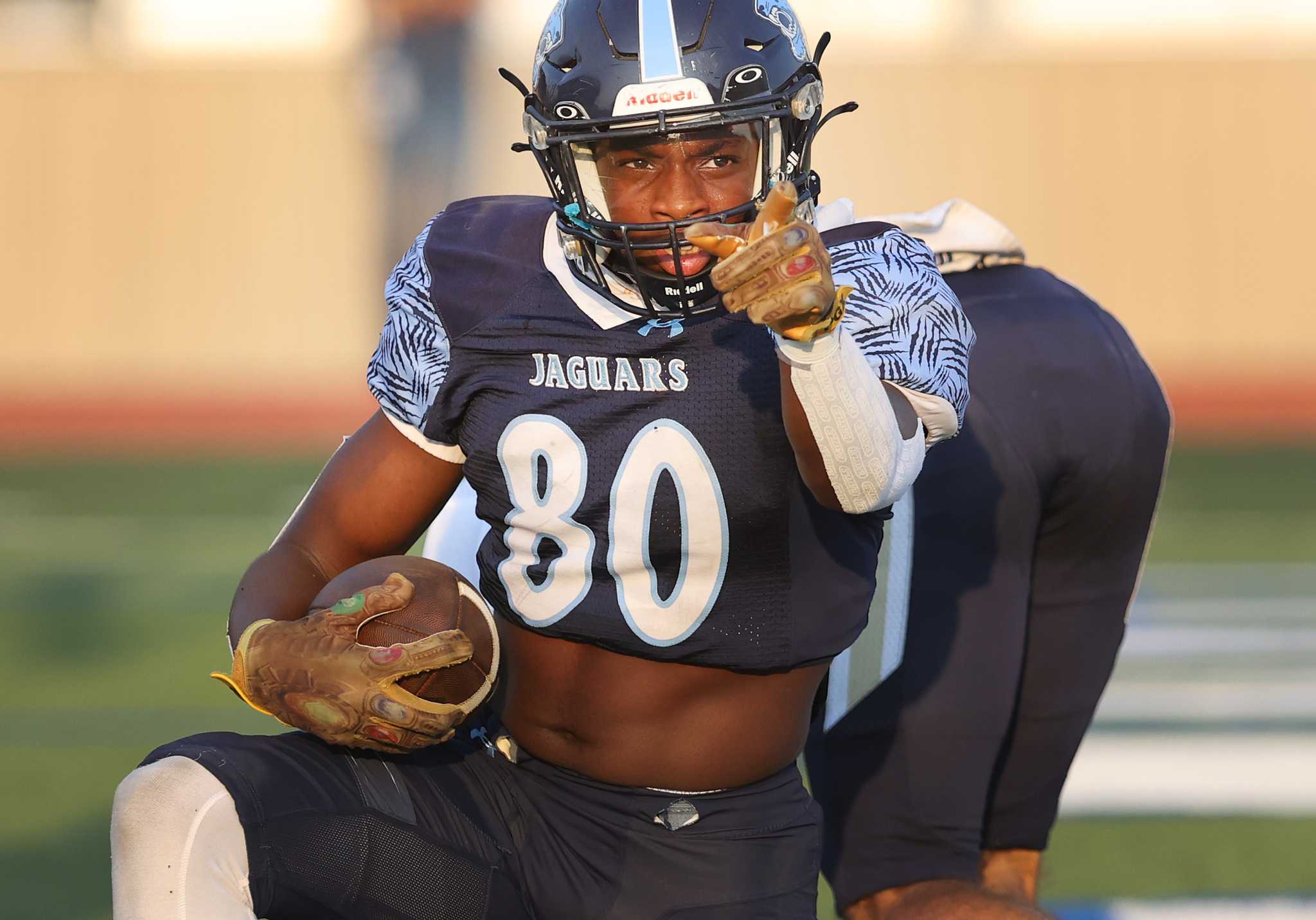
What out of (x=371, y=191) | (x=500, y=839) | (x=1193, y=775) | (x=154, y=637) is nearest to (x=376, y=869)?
(x=500, y=839)

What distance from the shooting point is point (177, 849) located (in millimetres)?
2035

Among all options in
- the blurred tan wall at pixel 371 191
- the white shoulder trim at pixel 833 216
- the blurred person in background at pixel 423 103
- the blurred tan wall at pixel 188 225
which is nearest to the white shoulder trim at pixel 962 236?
the white shoulder trim at pixel 833 216

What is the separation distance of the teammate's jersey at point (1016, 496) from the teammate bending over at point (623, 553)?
49 cm

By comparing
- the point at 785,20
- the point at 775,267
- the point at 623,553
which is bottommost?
the point at 623,553

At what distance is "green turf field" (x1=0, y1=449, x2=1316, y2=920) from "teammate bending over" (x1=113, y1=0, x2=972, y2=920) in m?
1.58

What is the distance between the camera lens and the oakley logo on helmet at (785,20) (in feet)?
8.02

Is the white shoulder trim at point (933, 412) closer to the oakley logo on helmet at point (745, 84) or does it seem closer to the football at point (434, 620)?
the oakley logo on helmet at point (745, 84)

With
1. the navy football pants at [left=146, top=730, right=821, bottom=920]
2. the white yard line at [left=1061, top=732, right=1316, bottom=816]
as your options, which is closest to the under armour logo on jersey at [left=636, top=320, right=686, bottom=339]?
the navy football pants at [left=146, top=730, right=821, bottom=920]

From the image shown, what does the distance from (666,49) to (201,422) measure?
9848mm

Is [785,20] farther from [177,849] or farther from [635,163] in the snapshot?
[177,849]

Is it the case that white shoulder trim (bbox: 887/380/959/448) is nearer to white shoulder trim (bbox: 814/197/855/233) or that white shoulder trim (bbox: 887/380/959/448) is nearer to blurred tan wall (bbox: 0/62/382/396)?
white shoulder trim (bbox: 814/197/855/233)

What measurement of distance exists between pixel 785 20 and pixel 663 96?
0.32m

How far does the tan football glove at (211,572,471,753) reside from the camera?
7.21ft

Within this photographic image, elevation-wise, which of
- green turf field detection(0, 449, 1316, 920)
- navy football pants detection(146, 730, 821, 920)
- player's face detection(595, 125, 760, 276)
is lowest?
green turf field detection(0, 449, 1316, 920)
